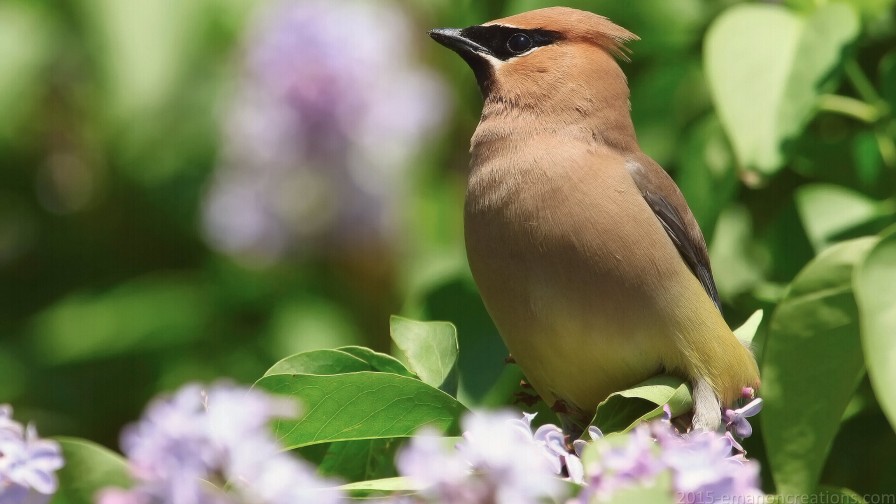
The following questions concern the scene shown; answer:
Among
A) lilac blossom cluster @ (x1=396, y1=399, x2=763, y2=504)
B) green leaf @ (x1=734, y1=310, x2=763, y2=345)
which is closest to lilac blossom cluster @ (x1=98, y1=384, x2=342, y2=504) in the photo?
lilac blossom cluster @ (x1=396, y1=399, x2=763, y2=504)

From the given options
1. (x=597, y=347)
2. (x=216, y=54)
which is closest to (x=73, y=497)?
(x=597, y=347)

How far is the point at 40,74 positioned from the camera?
4559 mm

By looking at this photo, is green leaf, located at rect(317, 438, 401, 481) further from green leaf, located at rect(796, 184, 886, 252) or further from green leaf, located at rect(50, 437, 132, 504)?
green leaf, located at rect(796, 184, 886, 252)

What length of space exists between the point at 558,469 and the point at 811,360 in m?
0.80

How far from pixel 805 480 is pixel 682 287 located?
1.66 ft

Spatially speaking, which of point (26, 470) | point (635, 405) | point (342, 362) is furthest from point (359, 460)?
point (26, 470)

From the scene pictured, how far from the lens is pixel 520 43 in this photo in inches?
119

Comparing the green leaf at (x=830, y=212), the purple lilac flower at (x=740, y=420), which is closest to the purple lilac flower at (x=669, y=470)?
the purple lilac flower at (x=740, y=420)

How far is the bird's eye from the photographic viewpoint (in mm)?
3016

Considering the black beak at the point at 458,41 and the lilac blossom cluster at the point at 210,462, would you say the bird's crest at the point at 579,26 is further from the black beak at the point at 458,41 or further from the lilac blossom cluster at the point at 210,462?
the lilac blossom cluster at the point at 210,462

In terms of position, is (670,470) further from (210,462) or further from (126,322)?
(126,322)

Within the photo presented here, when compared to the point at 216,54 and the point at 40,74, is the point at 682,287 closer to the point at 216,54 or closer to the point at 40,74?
the point at 216,54

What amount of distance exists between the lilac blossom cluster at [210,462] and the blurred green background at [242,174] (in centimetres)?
160

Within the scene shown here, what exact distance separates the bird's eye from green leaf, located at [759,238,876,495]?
2.88 ft
